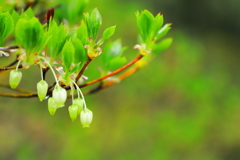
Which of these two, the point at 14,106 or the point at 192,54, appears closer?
the point at 14,106

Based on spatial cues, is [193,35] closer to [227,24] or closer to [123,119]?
[227,24]

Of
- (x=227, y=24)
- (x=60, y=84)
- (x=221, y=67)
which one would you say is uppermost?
(x=60, y=84)

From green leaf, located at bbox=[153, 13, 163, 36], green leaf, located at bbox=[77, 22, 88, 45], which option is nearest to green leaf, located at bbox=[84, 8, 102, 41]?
green leaf, located at bbox=[77, 22, 88, 45]

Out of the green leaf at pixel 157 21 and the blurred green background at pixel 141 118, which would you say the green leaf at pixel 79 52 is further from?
the blurred green background at pixel 141 118

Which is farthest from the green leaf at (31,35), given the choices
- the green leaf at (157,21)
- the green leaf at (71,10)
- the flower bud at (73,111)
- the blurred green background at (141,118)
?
the blurred green background at (141,118)

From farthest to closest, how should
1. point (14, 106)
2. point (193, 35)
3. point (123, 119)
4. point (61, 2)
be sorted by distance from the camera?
point (193, 35) → point (123, 119) → point (14, 106) → point (61, 2)

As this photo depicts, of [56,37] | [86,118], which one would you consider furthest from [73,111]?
[56,37]

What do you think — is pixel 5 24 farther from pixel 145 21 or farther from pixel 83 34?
pixel 145 21

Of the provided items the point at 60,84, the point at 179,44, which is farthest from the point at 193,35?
the point at 60,84
